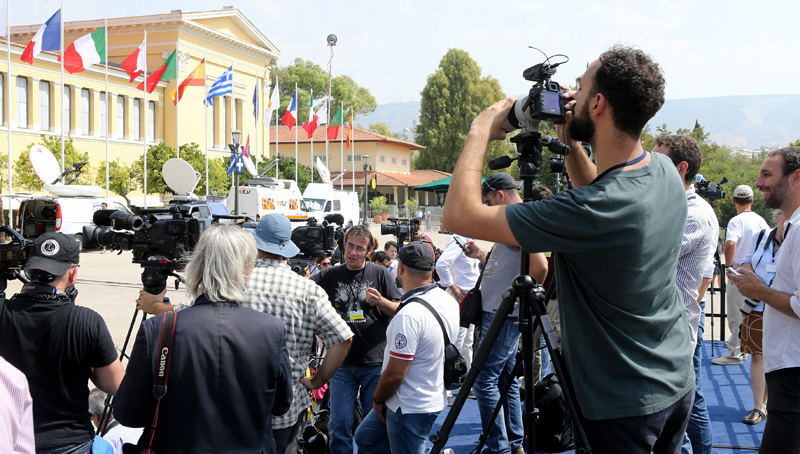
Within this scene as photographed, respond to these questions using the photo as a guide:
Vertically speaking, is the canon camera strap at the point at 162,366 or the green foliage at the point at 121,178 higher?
the green foliage at the point at 121,178

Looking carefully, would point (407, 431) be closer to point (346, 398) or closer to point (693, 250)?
point (346, 398)

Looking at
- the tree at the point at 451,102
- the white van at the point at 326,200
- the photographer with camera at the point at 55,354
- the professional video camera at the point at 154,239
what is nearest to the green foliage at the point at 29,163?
the white van at the point at 326,200

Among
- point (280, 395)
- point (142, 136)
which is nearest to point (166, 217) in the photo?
point (280, 395)

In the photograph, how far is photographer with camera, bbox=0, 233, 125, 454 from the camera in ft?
10.7

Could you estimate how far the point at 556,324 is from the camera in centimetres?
572

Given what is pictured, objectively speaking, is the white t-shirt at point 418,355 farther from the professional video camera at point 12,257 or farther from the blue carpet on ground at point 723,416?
the professional video camera at point 12,257

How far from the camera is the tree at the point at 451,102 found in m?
60.8

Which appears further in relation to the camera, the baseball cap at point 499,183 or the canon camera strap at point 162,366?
the baseball cap at point 499,183

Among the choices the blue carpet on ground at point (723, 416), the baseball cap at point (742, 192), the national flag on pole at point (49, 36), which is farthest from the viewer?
the national flag on pole at point (49, 36)

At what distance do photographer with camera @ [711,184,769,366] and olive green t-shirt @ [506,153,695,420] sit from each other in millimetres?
6139

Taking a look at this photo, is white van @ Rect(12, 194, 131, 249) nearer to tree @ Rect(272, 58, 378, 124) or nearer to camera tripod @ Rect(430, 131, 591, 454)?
camera tripod @ Rect(430, 131, 591, 454)

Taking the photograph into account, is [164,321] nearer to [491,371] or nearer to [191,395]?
[191,395]

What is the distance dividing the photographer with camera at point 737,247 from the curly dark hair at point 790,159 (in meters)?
4.13

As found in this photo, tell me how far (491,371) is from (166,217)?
277 centimetres
